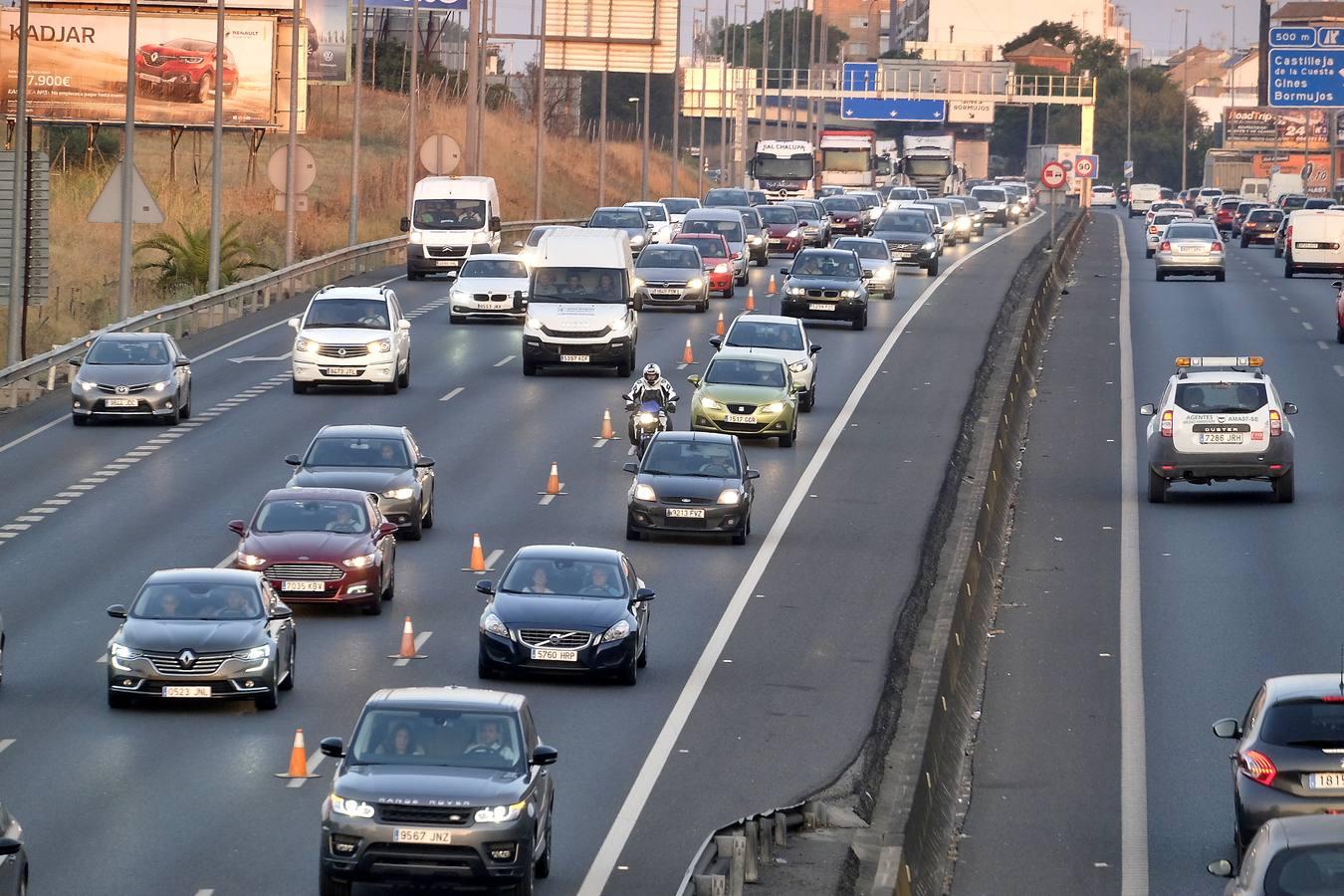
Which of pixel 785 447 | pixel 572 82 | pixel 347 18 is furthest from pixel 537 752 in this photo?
A: pixel 572 82

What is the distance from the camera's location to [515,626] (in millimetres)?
24125

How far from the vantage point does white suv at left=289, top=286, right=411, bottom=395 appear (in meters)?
45.0

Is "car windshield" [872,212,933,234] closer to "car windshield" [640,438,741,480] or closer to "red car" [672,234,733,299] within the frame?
"red car" [672,234,733,299]

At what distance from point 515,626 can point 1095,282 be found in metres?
51.6

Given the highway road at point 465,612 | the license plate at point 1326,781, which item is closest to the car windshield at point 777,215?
the highway road at point 465,612

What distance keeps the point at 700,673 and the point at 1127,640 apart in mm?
4823

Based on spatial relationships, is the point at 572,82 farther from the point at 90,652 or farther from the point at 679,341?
the point at 90,652

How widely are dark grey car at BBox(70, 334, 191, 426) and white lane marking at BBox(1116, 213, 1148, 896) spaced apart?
14912 millimetres

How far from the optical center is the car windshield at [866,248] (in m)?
64.4

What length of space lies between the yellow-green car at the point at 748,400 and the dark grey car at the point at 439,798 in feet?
72.4

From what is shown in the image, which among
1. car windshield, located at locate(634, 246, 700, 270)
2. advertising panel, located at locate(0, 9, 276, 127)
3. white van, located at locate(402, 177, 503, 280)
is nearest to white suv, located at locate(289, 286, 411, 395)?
car windshield, located at locate(634, 246, 700, 270)

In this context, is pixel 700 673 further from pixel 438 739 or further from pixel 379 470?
pixel 379 470

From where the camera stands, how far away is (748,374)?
40438 millimetres

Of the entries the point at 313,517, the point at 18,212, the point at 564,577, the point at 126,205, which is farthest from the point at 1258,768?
the point at 126,205
